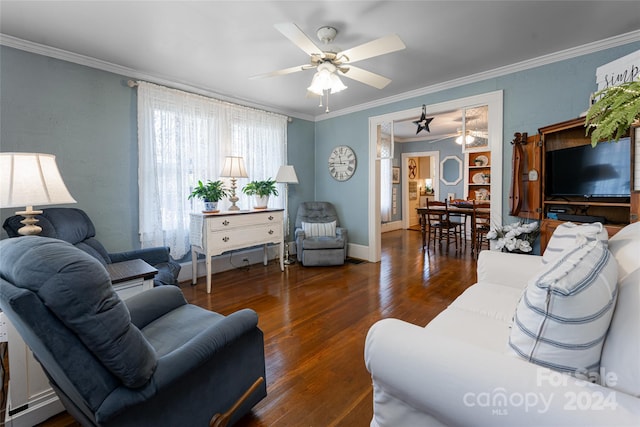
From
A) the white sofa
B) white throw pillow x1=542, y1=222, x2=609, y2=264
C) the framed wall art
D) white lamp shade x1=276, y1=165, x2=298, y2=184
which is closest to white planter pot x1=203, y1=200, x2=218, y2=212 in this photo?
white lamp shade x1=276, y1=165, x2=298, y2=184

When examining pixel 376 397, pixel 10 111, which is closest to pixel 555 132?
pixel 376 397

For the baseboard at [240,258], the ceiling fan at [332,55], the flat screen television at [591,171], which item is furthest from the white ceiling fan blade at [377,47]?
the baseboard at [240,258]

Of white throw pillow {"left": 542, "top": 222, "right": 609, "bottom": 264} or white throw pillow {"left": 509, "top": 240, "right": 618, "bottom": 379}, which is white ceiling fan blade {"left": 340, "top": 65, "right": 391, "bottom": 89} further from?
white throw pillow {"left": 509, "top": 240, "right": 618, "bottom": 379}

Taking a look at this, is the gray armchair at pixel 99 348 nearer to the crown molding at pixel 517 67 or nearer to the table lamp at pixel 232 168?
the table lamp at pixel 232 168

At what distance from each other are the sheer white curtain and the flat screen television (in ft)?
12.2

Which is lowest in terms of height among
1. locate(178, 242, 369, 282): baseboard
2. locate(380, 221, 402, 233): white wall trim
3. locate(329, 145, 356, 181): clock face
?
locate(178, 242, 369, 282): baseboard

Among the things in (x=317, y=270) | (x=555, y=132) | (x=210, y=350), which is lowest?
(x=317, y=270)

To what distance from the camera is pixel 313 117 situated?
5344mm

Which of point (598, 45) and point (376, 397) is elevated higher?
point (598, 45)

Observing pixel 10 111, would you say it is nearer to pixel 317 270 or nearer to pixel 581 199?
pixel 317 270

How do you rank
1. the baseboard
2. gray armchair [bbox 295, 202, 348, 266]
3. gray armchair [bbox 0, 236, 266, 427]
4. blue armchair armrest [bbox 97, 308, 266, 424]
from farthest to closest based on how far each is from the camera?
gray armchair [bbox 295, 202, 348, 266] → the baseboard → blue armchair armrest [bbox 97, 308, 266, 424] → gray armchair [bbox 0, 236, 266, 427]

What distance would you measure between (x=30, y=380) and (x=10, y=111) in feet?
8.06

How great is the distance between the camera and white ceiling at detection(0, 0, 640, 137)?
2164 mm

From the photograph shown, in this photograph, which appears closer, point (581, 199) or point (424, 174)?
point (581, 199)
